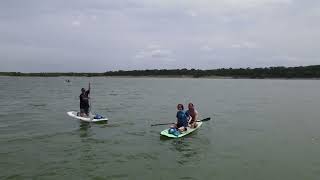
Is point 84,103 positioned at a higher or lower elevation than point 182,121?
higher

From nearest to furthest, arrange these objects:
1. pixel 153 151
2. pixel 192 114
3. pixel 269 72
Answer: pixel 153 151 < pixel 192 114 < pixel 269 72

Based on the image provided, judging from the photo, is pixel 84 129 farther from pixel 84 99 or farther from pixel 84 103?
pixel 84 103

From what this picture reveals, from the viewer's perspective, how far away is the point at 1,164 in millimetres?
15289

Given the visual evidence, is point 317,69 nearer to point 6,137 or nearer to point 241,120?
point 241,120

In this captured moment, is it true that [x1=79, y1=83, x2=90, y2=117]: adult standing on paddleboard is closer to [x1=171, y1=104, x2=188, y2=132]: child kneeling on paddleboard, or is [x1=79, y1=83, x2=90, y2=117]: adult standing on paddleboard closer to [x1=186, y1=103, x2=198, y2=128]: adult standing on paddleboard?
[x1=186, y1=103, x2=198, y2=128]: adult standing on paddleboard

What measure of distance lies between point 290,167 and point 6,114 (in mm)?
24863

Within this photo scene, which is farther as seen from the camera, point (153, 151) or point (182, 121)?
point (182, 121)

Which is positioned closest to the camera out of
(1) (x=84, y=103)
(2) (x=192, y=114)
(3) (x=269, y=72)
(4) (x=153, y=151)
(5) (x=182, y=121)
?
(4) (x=153, y=151)

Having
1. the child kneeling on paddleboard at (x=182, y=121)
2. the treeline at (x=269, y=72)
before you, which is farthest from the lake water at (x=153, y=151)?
the treeline at (x=269, y=72)

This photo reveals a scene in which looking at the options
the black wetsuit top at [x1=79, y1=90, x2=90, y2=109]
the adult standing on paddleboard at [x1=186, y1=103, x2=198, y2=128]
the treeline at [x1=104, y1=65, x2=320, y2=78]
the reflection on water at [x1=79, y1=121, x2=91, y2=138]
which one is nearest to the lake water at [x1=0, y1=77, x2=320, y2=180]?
the reflection on water at [x1=79, y1=121, x2=91, y2=138]

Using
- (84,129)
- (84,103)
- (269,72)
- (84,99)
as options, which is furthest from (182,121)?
(269,72)

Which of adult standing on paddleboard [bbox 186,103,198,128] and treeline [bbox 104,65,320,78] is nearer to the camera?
adult standing on paddleboard [bbox 186,103,198,128]

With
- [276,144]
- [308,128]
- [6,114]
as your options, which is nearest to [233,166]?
[276,144]

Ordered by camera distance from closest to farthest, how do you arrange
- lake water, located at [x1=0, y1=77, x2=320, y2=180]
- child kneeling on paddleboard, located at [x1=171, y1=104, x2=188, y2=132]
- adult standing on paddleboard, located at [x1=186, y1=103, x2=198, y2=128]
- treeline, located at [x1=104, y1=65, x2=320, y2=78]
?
lake water, located at [x1=0, y1=77, x2=320, y2=180], child kneeling on paddleboard, located at [x1=171, y1=104, x2=188, y2=132], adult standing on paddleboard, located at [x1=186, y1=103, x2=198, y2=128], treeline, located at [x1=104, y1=65, x2=320, y2=78]
